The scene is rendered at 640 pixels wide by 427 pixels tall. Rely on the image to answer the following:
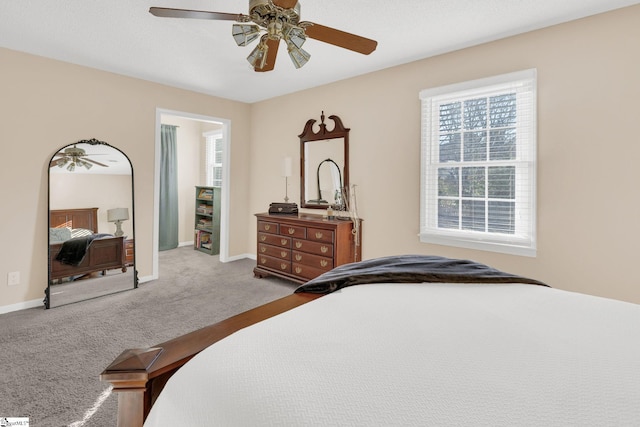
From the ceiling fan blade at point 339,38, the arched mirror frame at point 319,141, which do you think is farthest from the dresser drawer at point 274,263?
the ceiling fan blade at point 339,38

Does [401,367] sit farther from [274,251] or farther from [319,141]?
[319,141]

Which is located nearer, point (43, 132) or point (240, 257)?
point (43, 132)

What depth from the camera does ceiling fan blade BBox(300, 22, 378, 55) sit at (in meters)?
1.97

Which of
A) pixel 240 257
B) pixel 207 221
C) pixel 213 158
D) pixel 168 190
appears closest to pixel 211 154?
pixel 213 158

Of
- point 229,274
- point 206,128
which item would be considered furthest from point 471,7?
point 206,128

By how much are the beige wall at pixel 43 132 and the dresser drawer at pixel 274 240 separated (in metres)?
1.55

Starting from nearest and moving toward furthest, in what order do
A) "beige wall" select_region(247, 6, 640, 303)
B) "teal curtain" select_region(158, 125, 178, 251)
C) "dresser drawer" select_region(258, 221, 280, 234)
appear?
"beige wall" select_region(247, 6, 640, 303)
"dresser drawer" select_region(258, 221, 280, 234)
"teal curtain" select_region(158, 125, 178, 251)

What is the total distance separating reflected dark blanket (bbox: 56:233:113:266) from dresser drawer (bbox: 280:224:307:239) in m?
2.19

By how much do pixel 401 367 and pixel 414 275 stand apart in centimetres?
83

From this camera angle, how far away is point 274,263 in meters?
4.19

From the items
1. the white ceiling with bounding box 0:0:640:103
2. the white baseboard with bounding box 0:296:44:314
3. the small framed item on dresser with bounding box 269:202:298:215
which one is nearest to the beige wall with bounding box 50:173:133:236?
the white baseboard with bounding box 0:296:44:314

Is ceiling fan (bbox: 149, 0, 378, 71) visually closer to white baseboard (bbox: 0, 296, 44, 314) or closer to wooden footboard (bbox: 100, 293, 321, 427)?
wooden footboard (bbox: 100, 293, 321, 427)

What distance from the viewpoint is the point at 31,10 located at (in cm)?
248

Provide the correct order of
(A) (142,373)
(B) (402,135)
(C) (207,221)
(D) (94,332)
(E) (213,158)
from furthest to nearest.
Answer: (E) (213,158) → (C) (207,221) → (B) (402,135) → (D) (94,332) → (A) (142,373)
